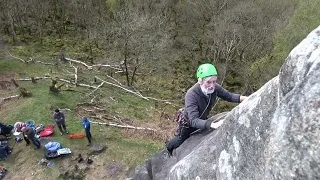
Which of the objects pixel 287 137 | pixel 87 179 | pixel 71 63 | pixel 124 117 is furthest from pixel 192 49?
pixel 287 137

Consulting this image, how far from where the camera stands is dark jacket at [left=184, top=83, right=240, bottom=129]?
7.62 meters

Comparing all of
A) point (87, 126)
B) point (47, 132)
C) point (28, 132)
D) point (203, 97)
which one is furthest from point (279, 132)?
point (47, 132)

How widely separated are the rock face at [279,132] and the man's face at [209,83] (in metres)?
1.06

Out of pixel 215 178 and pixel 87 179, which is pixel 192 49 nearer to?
pixel 87 179

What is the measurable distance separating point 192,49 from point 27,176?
28617 millimetres

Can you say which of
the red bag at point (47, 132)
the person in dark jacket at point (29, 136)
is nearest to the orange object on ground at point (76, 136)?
the red bag at point (47, 132)

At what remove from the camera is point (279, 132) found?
4855 millimetres

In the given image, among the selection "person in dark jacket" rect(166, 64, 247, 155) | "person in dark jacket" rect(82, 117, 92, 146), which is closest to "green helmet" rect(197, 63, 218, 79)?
"person in dark jacket" rect(166, 64, 247, 155)

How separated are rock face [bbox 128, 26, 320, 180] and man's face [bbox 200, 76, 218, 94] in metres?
1.06

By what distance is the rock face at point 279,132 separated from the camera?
14.3 feet

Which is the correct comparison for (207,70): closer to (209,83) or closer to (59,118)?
(209,83)

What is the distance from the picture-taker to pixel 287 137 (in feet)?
15.3

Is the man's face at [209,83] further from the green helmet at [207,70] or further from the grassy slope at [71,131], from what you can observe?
the grassy slope at [71,131]

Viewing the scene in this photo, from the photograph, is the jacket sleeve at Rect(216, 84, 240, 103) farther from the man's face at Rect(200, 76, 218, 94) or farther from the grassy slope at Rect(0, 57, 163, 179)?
the grassy slope at Rect(0, 57, 163, 179)
